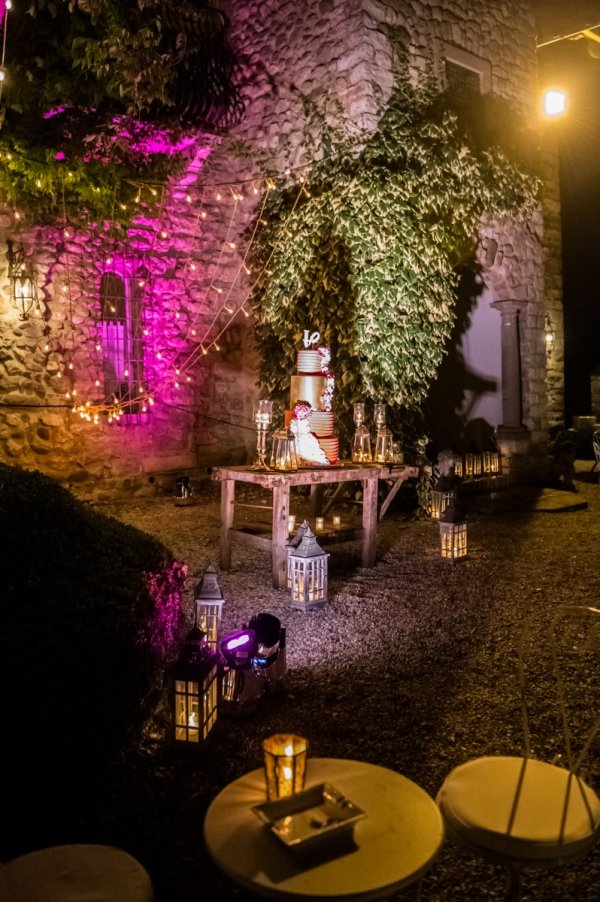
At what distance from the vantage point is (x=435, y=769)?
100 inches

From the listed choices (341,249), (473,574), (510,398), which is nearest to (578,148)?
(510,398)

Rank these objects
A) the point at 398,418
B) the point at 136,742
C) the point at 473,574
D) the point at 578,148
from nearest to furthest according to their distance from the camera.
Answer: the point at 136,742
the point at 473,574
the point at 398,418
the point at 578,148

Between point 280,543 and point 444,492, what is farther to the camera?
point 444,492

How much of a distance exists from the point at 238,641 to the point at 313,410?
2634 millimetres

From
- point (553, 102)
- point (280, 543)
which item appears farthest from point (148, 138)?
point (280, 543)

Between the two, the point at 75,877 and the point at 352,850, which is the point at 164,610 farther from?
the point at 352,850

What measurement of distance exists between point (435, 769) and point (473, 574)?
9.41ft

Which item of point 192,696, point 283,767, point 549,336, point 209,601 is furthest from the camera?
point 549,336

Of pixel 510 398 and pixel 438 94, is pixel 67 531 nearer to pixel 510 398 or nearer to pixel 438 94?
pixel 438 94

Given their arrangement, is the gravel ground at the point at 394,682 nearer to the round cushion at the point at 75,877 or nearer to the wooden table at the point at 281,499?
the wooden table at the point at 281,499

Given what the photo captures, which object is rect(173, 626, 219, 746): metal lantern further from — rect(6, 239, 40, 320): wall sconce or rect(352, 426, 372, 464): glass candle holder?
rect(6, 239, 40, 320): wall sconce

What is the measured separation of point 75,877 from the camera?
1.45m

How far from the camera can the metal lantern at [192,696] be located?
8.63 feet

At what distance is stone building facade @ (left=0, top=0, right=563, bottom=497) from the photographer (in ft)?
25.1
